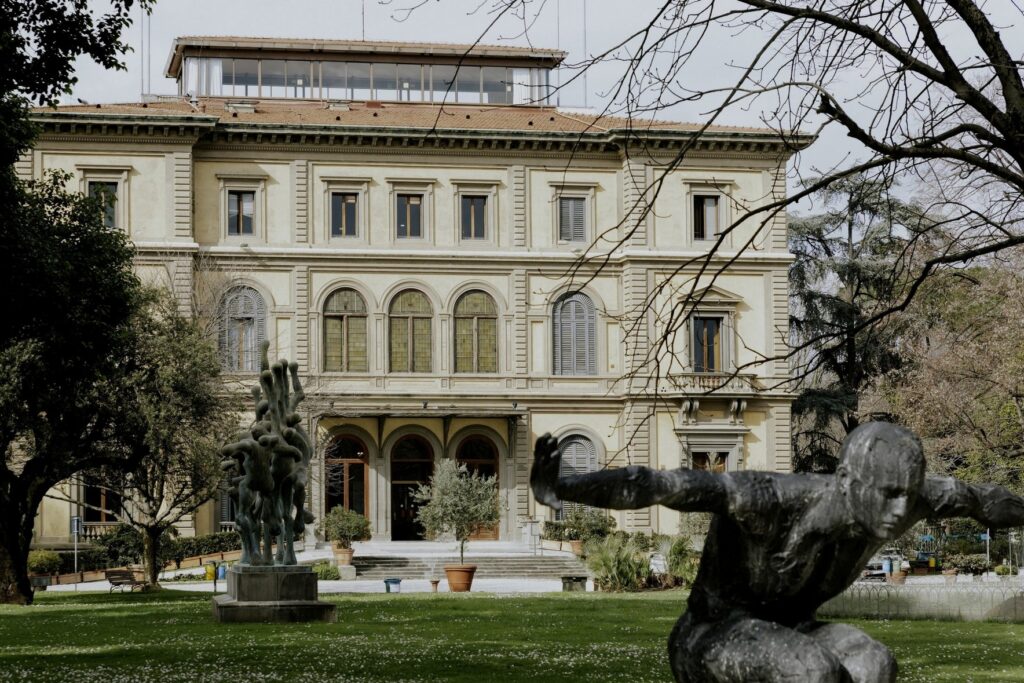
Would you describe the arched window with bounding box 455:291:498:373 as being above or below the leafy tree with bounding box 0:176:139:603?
above

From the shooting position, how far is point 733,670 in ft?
15.2

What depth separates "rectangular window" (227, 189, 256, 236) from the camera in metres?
44.9

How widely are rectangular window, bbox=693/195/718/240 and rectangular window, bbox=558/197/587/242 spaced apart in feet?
11.5

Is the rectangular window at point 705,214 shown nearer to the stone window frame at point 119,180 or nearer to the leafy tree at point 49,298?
the stone window frame at point 119,180

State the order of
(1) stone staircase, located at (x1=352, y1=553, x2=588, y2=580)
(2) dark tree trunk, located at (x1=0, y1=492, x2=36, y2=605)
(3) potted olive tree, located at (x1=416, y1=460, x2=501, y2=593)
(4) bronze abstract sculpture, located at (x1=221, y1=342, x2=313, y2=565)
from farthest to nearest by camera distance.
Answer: (1) stone staircase, located at (x1=352, y1=553, x2=588, y2=580) → (3) potted olive tree, located at (x1=416, y1=460, x2=501, y2=593) → (2) dark tree trunk, located at (x1=0, y1=492, x2=36, y2=605) → (4) bronze abstract sculpture, located at (x1=221, y1=342, x2=313, y2=565)

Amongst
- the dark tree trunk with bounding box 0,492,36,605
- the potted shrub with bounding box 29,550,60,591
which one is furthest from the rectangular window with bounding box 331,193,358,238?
the dark tree trunk with bounding box 0,492,36,605

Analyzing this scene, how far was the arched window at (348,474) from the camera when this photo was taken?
146ft


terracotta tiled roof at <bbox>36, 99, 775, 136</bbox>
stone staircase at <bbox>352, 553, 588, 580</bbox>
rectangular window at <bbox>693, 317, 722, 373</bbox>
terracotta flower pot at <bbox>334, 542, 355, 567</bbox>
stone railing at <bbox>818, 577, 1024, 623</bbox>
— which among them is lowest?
stone staircase at <bbox>352, 553, 588, 580</bbox>

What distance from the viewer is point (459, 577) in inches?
1147

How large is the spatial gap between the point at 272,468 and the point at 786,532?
14722 mm

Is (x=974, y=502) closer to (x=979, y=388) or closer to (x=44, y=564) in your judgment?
(x=979, y=388)

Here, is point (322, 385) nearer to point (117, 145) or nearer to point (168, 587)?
point (117, 145)

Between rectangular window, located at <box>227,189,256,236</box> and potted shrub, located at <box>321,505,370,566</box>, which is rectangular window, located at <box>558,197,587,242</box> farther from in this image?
potted shrub, located at <box>321,505,370,566</box>

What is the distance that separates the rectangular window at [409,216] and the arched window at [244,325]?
192 inches
